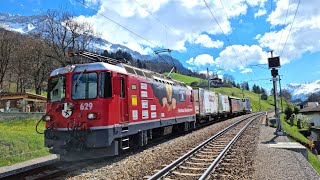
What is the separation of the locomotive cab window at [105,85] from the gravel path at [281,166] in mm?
5526

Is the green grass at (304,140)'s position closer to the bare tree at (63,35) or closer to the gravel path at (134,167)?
the gravel path at (134,167)

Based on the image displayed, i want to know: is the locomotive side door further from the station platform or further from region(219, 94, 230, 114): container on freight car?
region(219, 94, 230, 114): container on freight car

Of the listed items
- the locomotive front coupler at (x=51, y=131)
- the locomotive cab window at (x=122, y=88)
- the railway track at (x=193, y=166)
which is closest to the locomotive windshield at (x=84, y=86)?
the locomotive cab window at (x=122, y=88)

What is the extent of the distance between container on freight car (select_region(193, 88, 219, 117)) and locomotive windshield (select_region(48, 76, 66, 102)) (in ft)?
56.3

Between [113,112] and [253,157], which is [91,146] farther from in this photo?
[253,157]

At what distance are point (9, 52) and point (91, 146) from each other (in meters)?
46.3

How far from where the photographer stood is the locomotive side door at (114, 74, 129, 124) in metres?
12.0

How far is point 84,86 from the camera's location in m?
11.7

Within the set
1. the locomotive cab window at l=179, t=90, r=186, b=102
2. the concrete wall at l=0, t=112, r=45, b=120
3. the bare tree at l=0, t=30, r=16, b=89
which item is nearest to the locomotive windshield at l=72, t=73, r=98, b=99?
the locomotive cab window at l=179, t=90, r=186, b=102

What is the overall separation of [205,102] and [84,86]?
70.1 ft

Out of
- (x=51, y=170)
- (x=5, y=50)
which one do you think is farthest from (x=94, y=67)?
(x=5, y=50)

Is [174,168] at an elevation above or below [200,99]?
below

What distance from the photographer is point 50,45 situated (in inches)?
1811

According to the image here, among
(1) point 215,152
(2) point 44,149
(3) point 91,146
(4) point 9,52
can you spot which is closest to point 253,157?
(1) point 215,152
